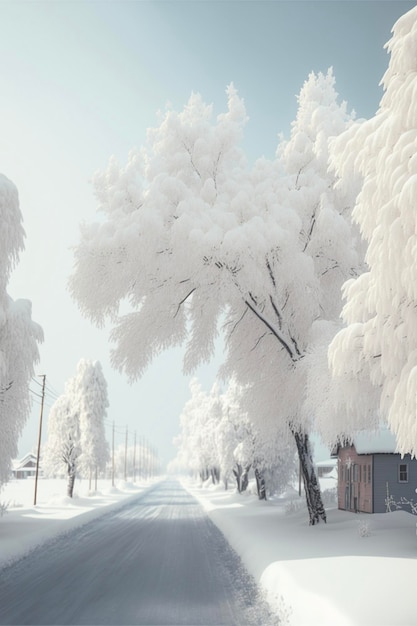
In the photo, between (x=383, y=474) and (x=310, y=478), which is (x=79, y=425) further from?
(x=310, y=478)

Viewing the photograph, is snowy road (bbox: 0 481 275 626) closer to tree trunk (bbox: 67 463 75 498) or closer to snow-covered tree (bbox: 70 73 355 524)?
snow-covered tree (bbox: 70 73 355 524)

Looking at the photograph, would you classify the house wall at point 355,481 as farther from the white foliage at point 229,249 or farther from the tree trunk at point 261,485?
the white foliage at point 229,249

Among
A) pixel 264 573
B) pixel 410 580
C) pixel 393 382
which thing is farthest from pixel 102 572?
pixel 393 382

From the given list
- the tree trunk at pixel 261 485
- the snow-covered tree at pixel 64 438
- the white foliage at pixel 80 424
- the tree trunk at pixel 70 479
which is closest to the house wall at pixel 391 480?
the tree trunk at pixel 261 485

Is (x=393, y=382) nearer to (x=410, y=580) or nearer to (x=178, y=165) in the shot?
(x=410, y=580)

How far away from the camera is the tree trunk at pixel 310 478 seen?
20.4 metres

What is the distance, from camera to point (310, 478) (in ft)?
66.8

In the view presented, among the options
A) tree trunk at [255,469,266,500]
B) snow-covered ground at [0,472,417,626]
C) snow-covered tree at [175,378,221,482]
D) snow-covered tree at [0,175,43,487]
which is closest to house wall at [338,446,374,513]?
tree trunk at [255,469,266,500]

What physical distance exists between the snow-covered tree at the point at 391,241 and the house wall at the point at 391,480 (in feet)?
69.2

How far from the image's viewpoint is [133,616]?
9609 millimetres

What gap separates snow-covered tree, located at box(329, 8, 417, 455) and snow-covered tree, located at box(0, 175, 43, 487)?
31.6ft

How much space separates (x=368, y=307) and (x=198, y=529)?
17.4m

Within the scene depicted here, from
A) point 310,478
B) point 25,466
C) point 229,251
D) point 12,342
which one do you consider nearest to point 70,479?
point 310,478

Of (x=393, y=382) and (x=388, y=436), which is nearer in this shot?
(x=393, y=382)
